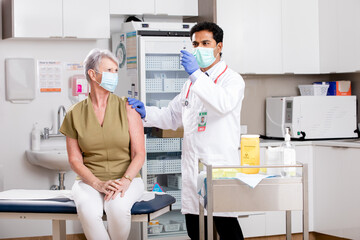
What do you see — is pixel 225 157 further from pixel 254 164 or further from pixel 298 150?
pixel 298 150

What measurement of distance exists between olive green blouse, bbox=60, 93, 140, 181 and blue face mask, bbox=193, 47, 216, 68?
1.58 feet

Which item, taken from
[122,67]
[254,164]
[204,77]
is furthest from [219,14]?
[254,164]

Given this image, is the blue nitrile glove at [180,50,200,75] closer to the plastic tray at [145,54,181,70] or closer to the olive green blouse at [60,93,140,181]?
the olive green blouse at [60,93,140,181]

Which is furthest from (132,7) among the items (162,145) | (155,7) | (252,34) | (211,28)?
(211,28)

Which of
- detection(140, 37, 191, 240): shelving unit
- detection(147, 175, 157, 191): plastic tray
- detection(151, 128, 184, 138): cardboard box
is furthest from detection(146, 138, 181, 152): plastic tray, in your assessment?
detection(147, 175, 157, 191): plastic tray

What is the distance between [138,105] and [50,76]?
193 centimetres

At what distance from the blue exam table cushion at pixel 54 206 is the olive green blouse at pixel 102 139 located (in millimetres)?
207

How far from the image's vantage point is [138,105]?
10.2ft

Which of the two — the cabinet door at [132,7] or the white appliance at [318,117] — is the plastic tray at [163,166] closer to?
the white appliance at [318,117]

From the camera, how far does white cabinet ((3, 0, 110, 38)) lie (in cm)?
441

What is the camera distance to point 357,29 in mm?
4523

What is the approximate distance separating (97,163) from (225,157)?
65cm

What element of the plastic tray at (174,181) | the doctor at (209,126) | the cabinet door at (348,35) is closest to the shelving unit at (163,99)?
the plastic tray at (174,181)

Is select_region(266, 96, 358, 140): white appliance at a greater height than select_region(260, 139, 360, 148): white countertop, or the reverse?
select_region(266, 96, 358, 140): white appliance
